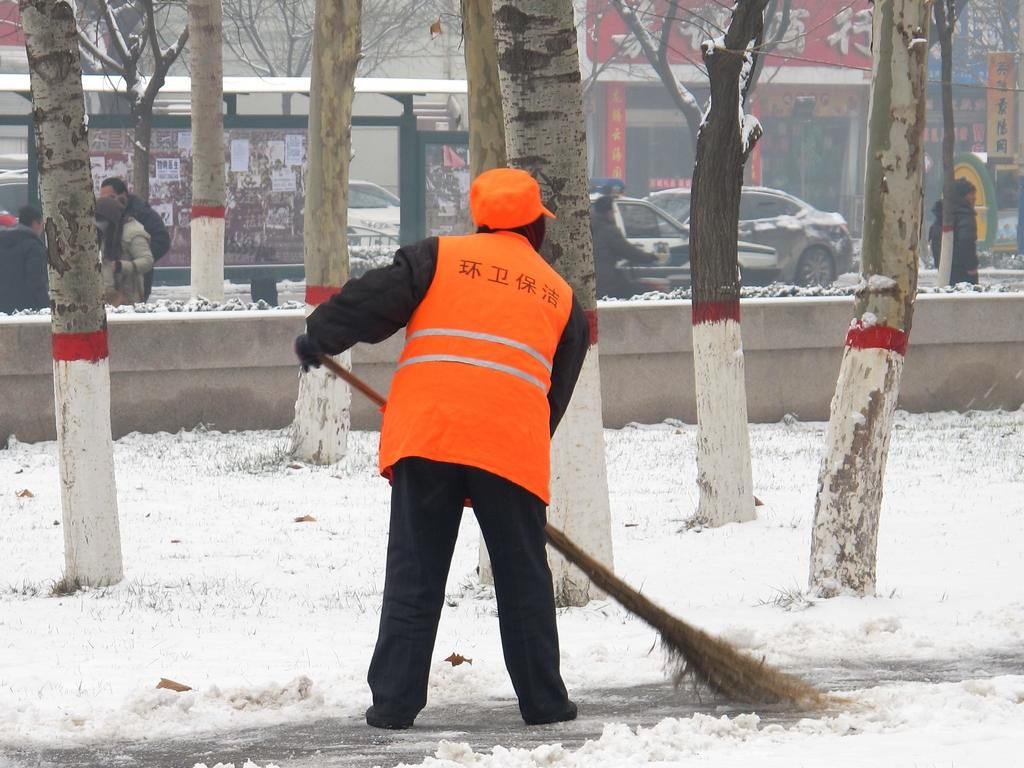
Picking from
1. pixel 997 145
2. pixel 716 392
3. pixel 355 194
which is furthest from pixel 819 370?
Result: pixel 997 145

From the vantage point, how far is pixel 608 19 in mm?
41000

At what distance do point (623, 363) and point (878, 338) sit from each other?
5.87 m

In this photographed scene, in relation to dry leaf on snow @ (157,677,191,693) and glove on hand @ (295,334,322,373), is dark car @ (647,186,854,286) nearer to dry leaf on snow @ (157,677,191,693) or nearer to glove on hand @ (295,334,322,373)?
dry leaf on snow @ (157,677,191,693)

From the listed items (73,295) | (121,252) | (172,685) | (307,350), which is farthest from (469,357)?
(121,252)

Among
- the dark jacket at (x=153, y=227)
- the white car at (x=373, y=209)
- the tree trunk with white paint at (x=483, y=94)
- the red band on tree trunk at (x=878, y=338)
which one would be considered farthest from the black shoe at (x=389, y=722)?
the white car at (x=373, y=209)

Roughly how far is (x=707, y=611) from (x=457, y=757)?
249cm

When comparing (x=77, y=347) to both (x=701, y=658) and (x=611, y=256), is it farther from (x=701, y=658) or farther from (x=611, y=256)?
(x=611, y=256)

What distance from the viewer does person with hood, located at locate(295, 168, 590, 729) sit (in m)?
4.75

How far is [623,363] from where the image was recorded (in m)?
12.5

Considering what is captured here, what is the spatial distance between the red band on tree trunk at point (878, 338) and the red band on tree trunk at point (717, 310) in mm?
1875

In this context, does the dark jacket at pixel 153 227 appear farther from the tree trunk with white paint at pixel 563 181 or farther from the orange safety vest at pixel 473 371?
the orange safety vest at pixel 473 371

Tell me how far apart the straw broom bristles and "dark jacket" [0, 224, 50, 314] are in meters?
10.4

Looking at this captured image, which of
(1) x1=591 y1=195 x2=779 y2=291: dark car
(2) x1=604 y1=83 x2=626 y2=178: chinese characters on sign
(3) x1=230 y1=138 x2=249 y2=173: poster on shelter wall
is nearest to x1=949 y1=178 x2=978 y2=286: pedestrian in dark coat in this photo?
(1) x1=591 y1=195 x2=779 y2=291: dark car

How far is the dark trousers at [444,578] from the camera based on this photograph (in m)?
4.82
